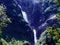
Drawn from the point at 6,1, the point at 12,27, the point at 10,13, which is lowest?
the point at 12,27

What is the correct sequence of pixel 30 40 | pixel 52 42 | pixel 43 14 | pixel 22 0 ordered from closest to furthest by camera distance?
pixel 52 42 → pixel 30 40 → pixel 43 14 → pixel 22 0

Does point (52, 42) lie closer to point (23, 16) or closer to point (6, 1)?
point (23, 16)

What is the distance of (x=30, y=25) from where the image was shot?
100062mm

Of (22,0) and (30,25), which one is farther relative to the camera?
(22,0)

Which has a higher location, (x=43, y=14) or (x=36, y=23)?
(x=43, y=14)

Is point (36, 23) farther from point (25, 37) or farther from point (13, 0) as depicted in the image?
point (13, 0)

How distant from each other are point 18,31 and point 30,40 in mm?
7830

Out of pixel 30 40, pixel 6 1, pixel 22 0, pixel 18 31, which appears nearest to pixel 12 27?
pixel 18 31

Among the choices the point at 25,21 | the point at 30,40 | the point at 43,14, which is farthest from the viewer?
the point at 43,14

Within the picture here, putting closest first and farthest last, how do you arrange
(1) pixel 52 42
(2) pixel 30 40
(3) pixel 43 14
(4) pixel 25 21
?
(1) pixel 52 42, (2) pixel 30 40, (4) pixel 25 21, (3) pixel 43 14

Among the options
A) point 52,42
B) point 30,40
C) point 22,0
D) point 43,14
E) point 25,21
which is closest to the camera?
point 52,42

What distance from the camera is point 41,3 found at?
119 metres

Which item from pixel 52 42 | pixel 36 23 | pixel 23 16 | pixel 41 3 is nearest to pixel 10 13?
pixel 23 16

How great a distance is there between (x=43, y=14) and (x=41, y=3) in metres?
14.3
